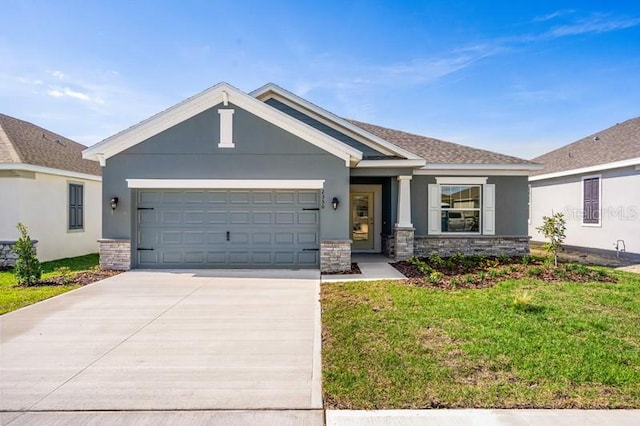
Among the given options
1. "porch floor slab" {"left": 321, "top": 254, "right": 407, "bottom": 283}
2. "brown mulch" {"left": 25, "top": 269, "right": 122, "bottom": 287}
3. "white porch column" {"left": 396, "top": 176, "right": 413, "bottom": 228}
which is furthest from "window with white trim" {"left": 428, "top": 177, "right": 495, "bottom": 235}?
"brown mulch" {"left": 25, "top": 269, "right": 122, "bottom": 287}

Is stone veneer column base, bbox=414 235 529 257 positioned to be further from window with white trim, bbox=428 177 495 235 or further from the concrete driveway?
the concrete driveway

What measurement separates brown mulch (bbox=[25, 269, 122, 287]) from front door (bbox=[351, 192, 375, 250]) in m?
8.46

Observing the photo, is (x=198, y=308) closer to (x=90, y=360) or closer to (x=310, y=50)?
(x=90, y=360)

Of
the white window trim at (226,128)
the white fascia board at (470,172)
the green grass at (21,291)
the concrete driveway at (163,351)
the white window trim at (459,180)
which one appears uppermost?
the white window trim at (226,128)

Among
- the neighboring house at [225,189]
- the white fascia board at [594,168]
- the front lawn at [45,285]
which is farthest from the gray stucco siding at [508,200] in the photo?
the front lawn at [45,285]

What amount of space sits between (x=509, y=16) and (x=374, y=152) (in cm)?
688

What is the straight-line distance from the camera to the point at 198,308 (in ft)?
21.9

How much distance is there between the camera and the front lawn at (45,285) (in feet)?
23.1

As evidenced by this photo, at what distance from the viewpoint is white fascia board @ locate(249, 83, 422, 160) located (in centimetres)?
1219

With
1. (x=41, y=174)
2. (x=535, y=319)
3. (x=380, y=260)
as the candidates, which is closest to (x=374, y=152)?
(x=380, y=260)

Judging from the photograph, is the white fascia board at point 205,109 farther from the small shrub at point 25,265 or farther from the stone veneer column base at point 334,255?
the small shrub at point 25,265

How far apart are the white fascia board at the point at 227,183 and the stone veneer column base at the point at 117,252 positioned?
5.63 ft

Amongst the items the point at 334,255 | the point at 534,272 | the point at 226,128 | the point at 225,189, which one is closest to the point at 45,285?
the point at 225,189

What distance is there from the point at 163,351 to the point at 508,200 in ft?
41.2
